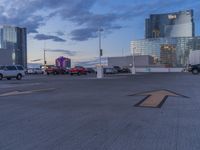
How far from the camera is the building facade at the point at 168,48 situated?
434 feet

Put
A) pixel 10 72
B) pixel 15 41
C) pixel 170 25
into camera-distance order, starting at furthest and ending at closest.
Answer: pixel 170 25, pixel 15 41, pixel 10 72

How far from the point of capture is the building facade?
132250 millimetres

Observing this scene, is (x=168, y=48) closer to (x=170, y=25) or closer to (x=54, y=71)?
(x=170, y=25)

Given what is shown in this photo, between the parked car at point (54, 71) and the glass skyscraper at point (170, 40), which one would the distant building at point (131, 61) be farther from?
the parked car at point (54, 71)

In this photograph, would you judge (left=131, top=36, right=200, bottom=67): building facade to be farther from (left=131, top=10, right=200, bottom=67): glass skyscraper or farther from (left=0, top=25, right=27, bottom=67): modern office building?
(left=0, top=25, right=27, bottom=67): modern office building

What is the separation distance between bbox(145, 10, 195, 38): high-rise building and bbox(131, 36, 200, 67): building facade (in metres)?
7.48

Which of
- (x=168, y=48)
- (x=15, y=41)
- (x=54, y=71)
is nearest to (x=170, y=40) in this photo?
(x=168, y=48)

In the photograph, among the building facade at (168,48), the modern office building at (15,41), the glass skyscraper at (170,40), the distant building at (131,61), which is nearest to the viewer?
the modern office building at (15,41)

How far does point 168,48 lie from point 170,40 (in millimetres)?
3651

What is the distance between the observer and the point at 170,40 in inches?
5433

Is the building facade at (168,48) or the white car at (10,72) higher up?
the building facade at (168,48)

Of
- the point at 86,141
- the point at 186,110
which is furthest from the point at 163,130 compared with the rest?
the point at 186,110

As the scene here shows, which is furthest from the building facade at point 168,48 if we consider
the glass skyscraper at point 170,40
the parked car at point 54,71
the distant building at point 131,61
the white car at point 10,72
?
the white car at point 10,72

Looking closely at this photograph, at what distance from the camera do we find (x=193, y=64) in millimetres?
62031
